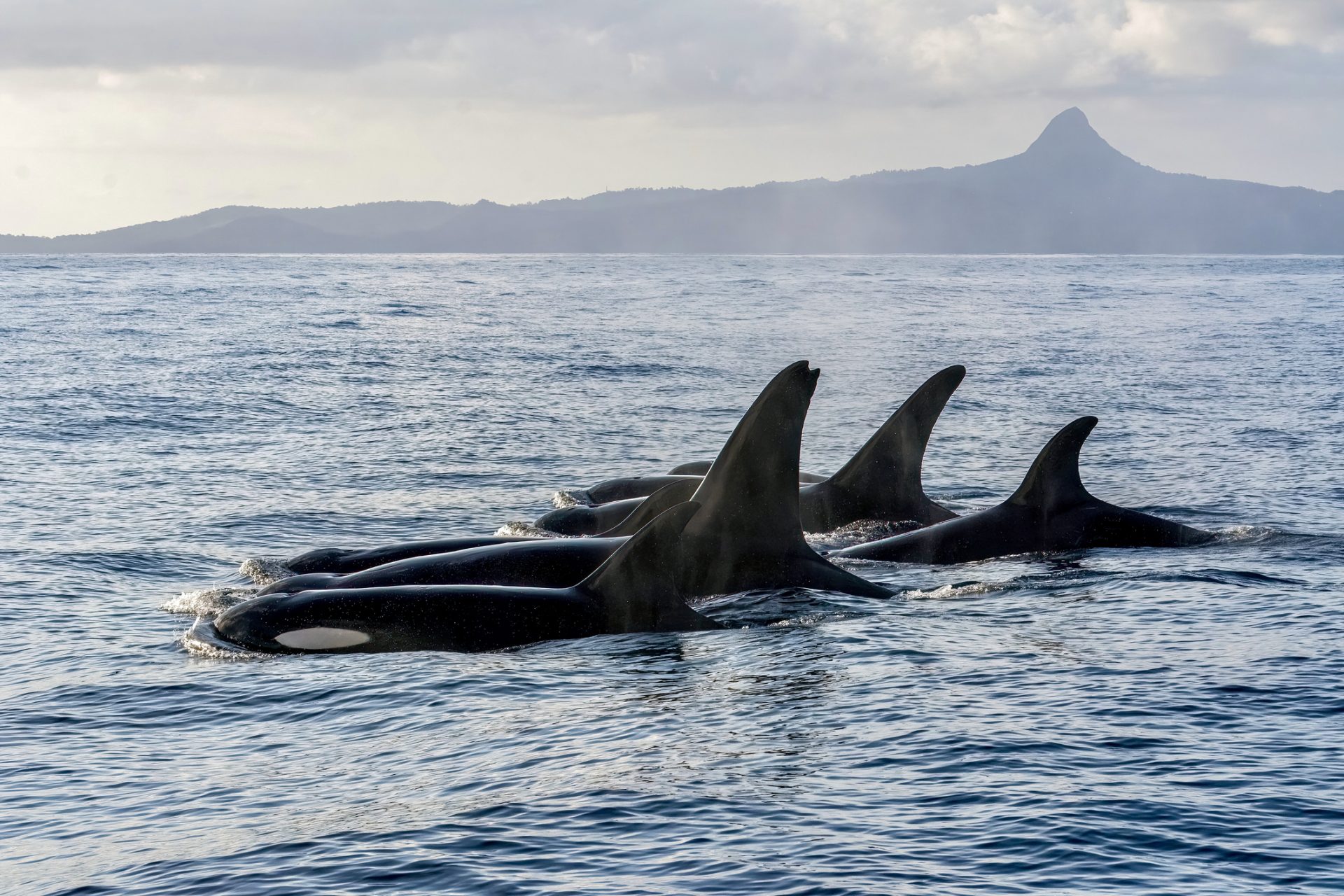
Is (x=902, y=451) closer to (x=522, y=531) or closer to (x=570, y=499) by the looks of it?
(x=522, y=531)

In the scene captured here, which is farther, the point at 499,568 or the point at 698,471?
the point at 698,471

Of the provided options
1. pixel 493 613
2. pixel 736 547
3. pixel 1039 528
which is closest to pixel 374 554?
pixel 493 613

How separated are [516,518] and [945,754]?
11.6 m

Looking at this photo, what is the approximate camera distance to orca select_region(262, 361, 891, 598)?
13.5 meters

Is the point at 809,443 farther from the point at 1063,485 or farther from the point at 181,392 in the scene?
the point at 181,392

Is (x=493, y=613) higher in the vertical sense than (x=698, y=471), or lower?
lower

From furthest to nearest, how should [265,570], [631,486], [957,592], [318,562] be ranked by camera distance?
[631,486] → [265,570] → [318,562] → [957,592]

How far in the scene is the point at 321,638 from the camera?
12359 mm

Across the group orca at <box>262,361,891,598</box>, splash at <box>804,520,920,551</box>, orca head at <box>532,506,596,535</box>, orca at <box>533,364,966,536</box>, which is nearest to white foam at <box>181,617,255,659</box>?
orca at <box>262,361,891,598</box>

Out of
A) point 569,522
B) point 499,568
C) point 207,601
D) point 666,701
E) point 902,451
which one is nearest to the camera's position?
point 666,701

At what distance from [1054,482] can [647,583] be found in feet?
20.4

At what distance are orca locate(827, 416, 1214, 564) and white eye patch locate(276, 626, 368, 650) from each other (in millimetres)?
6205

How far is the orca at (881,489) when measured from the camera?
1812 centimetres

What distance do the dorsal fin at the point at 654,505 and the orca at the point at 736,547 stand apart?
21.9 inches
